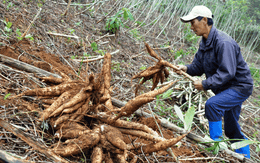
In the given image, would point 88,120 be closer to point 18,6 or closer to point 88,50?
point 88,50

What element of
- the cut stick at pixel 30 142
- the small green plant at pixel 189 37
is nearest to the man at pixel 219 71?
the cut stick at pixel 30 142

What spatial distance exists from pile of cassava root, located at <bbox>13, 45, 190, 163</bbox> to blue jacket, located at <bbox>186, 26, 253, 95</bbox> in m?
0.88

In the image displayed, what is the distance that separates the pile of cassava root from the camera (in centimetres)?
141

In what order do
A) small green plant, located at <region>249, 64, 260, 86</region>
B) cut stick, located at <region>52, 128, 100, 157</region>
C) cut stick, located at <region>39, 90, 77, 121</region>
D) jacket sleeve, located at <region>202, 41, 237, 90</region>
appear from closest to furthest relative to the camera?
1. cut stick, located at <region>52, 128, 100, 157</region>
2. cut stick, located at <region>39, 90, 77, 121</region>
3. jacket sleeve, located at <region>202, 41, 237, 90</region>
4. small green plant, located at <region>249, 64, 260, 86</region>

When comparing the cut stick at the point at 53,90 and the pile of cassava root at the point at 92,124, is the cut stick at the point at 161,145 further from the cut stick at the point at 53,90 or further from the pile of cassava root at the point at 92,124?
the cut stick at the point at 53,90

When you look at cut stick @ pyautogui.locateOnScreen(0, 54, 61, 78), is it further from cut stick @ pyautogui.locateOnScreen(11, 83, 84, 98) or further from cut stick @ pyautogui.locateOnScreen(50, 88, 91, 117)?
cut stick @ pyautogui.locateOnScreen(50, 88, 91, 117)

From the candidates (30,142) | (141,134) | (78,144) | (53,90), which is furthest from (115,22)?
(30,142)

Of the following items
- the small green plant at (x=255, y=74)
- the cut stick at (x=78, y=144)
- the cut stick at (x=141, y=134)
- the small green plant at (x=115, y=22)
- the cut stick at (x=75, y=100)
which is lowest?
the small green plant at (x=255, y=74)

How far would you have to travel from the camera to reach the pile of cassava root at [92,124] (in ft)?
4.63

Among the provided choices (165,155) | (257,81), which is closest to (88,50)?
(165,155)

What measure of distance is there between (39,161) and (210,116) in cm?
192

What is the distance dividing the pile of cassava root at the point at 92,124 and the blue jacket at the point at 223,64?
880 millimetres

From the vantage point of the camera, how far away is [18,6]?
3543 mm

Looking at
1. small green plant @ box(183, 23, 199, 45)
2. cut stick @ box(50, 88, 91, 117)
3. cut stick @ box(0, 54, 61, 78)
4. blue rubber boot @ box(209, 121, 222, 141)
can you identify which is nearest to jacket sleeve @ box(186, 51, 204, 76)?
blue rubber boot @ box(209, 121, 222, 141)
